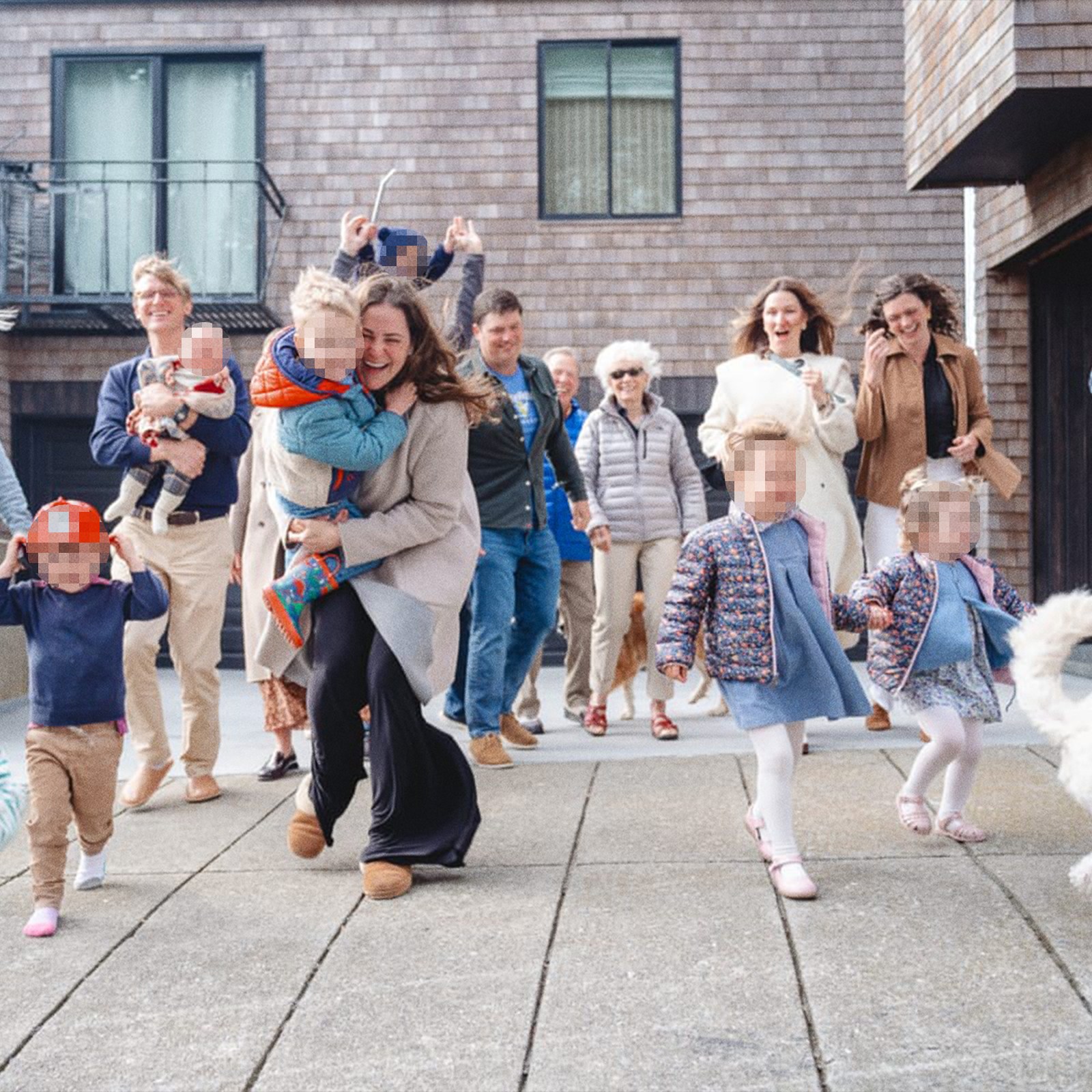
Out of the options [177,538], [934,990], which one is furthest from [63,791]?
[934,990]

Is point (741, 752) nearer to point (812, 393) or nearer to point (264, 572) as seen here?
point (812, 393)

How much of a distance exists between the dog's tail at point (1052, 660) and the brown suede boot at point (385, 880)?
1.85 meters

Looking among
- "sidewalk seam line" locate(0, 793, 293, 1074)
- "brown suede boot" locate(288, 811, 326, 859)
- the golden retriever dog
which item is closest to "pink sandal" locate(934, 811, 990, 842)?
"brown suede boot" locate(288, 811, 326, 859)

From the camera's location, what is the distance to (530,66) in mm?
12219

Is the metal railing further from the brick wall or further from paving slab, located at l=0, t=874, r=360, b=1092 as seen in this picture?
paving slab, located at l=0, t=874, r=360, b=1092

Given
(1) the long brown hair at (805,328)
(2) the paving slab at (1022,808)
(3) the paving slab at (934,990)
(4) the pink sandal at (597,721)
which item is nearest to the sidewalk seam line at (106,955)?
(3) the paving slab at (934,990)

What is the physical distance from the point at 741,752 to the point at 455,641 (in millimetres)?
2419

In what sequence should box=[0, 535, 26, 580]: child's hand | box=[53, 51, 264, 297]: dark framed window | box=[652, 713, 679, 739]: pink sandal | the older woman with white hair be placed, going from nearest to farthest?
1. box=[0, 535, 26, 580]: child's hand
2. box=[652, 713, 679, 739]: pink sandal
3. the older woman with white hair
4. box=[53, 51, 264, 297]: dark framed window

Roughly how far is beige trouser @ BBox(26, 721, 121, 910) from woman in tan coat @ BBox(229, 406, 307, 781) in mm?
1890

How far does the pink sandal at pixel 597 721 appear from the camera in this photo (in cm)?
739

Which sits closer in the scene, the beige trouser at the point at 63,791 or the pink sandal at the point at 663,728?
the beige trouser at the point at 63,791

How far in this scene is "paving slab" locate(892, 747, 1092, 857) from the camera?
454 cm

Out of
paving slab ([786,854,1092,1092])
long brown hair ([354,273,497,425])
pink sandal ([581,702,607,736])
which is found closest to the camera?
paving slab ([786,854,1092,1092])

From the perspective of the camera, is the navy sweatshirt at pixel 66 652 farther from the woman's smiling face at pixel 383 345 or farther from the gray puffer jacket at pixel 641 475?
the gray puffer jacket at pixel 641 475
